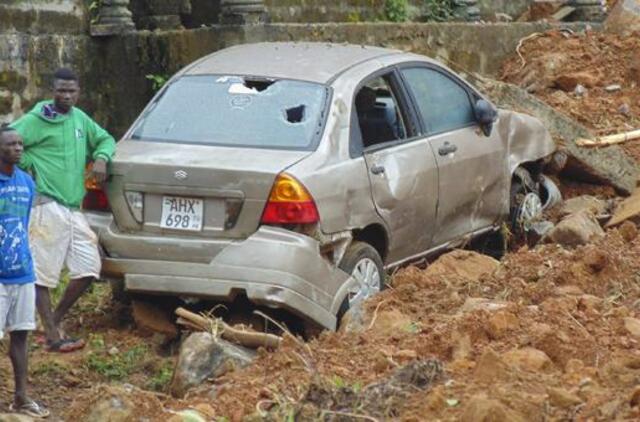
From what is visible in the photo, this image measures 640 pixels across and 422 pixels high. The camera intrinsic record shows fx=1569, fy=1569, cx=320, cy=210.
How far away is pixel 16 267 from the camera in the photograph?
757 cm

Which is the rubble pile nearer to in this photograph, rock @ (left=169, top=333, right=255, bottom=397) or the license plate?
rock @ (left=169, top=333, right=255, bottom=397)

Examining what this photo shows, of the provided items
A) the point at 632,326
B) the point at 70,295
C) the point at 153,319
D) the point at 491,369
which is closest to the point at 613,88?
the point at 153,319

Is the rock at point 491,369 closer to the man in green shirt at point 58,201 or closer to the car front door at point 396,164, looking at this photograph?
the car front door at point 396,164

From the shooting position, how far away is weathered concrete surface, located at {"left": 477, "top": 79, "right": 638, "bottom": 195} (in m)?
12.6

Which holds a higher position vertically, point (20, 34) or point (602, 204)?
point (20, 34)

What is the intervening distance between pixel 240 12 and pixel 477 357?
682cm

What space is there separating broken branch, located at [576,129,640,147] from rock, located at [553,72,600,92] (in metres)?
1.54

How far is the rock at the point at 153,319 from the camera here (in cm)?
898

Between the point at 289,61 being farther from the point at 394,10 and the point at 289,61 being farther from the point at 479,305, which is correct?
the point at 394,10

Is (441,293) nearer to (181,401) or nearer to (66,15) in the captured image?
(181,401)

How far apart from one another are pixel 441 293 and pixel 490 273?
2.22 feet

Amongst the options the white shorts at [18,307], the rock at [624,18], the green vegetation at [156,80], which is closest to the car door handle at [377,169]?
the white shorts at [18,307]

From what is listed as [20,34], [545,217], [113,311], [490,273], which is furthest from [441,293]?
[20,34]

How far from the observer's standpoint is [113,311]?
31.4ft
